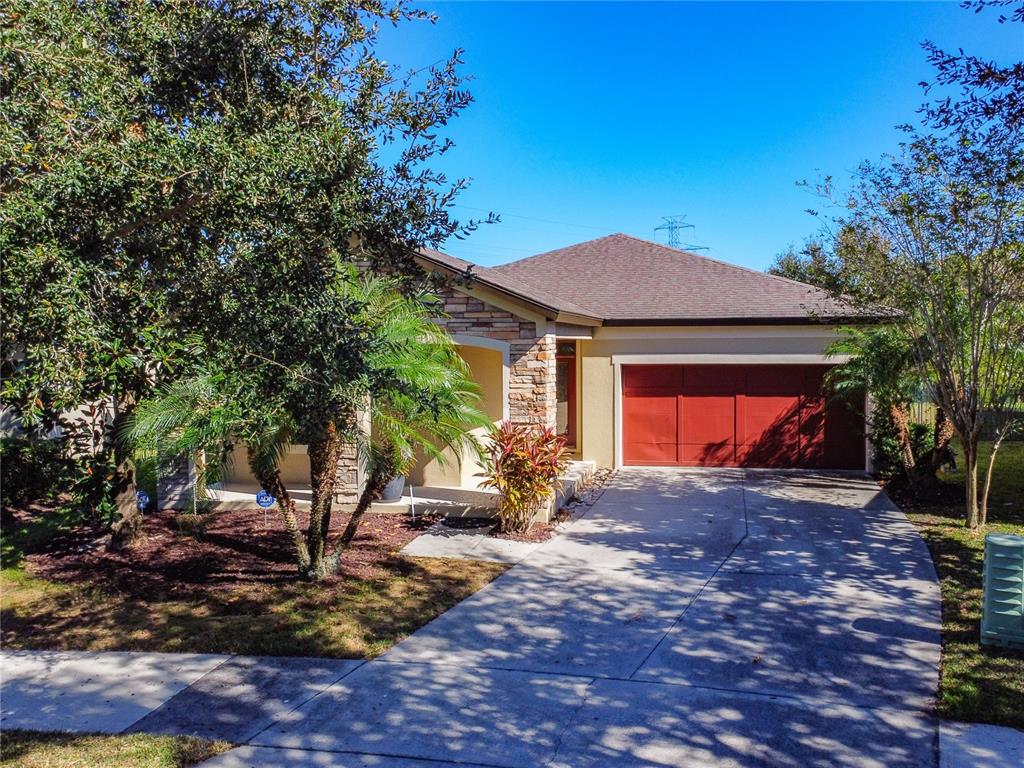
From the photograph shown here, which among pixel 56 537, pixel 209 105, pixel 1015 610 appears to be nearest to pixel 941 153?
pixel 1015 610

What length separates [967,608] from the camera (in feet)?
23.3

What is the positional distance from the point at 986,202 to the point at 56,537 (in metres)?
13.6

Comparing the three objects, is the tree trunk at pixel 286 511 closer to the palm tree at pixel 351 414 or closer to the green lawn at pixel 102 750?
the palm tree at pixel 351 414

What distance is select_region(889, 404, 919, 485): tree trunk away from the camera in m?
13.1

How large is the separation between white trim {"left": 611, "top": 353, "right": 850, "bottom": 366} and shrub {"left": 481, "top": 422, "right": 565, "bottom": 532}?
5.59m

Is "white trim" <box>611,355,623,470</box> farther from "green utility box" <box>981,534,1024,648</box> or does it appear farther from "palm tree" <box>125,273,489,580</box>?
"green utility box" <box>981,534,1024,648</box>

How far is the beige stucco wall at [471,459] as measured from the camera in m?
13.5

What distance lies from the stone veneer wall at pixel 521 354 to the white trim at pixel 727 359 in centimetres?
368

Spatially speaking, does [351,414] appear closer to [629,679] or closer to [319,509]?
[629,679]

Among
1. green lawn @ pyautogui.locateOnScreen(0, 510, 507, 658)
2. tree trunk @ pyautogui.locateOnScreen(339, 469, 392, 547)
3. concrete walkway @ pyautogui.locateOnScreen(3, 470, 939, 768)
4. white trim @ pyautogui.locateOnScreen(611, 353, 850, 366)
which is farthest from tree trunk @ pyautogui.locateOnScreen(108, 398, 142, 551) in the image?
white trim @ pyautogui.locateOnScreen(611, 353, 850, 366)

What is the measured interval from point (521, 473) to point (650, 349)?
21.1ft

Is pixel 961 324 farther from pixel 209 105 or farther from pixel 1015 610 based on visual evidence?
pixel 209 105

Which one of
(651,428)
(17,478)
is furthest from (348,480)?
(651,428)

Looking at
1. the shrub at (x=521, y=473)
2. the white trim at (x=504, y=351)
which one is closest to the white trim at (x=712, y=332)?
the white trim at (x=504, y=351)
